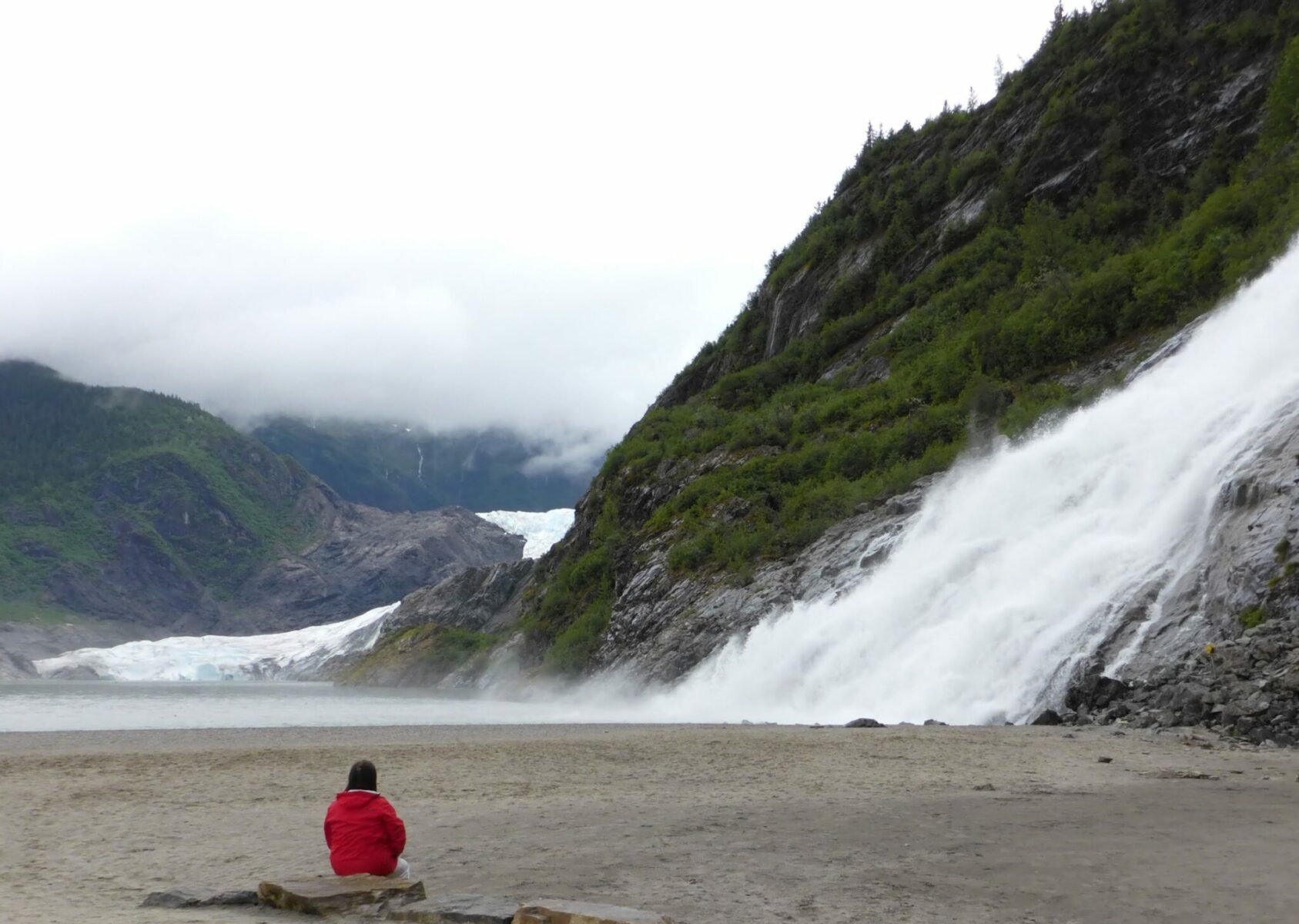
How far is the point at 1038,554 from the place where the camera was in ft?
82.9

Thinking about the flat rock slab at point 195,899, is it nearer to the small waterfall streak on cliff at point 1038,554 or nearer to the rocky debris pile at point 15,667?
the small waterfall streak on cliff at point 1038,554

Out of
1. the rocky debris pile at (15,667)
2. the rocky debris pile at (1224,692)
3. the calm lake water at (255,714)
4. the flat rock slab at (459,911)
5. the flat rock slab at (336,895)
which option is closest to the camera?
the flat rock slab at (459,911)

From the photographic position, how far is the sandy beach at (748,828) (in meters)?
7.21

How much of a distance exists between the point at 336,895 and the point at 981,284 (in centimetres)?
4556

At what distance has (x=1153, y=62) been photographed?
4603cm

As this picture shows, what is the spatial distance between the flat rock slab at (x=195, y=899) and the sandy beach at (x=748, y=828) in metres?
0.16

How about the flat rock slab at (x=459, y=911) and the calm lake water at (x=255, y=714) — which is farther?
the calm lake water at (x=255, y=714)

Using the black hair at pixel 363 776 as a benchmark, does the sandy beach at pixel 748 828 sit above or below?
below

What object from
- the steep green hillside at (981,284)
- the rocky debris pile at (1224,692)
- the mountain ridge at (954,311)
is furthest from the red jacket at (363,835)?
the steep green hillside at (981,284)

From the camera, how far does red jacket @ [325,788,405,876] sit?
768 centimetres

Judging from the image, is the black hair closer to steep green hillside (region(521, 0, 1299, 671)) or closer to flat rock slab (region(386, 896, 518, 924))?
flat rock slab (region(386, 896, 518, 924))

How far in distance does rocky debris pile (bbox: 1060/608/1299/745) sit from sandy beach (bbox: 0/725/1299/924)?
91 cm

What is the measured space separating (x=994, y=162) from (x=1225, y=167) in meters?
14.5

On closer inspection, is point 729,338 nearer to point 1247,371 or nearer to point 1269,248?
point 1269,248
